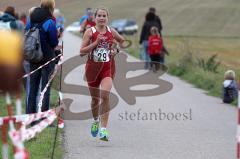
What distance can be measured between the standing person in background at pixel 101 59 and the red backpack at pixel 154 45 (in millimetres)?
13839

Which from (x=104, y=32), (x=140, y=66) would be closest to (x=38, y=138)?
(x=104, y=32)

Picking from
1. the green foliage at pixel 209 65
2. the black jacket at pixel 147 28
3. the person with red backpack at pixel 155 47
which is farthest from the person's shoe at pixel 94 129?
the black jacket at pixel 147 28

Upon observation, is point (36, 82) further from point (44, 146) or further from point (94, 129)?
point (44, 146)

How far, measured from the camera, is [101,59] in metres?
10.5

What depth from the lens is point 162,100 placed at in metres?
16.4

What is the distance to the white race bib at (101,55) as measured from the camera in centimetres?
1040

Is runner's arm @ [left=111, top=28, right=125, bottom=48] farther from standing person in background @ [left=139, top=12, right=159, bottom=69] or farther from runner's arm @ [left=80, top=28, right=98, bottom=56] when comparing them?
standing person in background @ [left=139, top=12, right=159, bottom=69]

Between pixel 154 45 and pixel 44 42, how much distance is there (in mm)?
13738

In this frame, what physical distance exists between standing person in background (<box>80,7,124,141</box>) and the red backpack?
545 inches

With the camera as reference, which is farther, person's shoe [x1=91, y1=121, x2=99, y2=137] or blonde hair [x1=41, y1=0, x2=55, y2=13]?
blonde hair [x1=41, y1=0, x2=55, y2=13]

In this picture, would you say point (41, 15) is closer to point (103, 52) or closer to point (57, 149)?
point (103, 52)

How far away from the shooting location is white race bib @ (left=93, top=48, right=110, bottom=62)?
1040 cm

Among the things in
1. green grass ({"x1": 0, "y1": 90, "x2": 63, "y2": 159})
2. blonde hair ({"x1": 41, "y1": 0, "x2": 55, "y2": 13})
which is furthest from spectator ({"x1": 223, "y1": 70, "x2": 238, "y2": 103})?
blonde hair ({"x1": 41, "y1": 0, "x2": 55, "y2": 13})

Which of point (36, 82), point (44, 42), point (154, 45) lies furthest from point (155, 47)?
point (44, 42)
